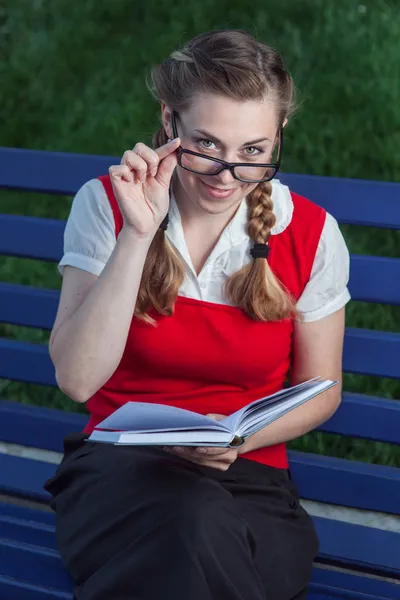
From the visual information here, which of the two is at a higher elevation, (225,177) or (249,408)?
(225,177)

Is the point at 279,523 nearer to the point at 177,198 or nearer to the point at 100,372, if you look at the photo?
the point at 100,372

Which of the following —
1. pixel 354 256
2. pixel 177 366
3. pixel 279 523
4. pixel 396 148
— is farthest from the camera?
pixel 396 148

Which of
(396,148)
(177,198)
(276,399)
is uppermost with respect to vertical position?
(396,148)

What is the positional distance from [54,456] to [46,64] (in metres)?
1.77

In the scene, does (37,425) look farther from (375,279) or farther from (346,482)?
(375,279)

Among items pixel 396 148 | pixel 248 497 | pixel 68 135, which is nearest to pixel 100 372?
pixel 248 497

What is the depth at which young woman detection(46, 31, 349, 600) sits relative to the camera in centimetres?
196

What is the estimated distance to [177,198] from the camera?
238cm

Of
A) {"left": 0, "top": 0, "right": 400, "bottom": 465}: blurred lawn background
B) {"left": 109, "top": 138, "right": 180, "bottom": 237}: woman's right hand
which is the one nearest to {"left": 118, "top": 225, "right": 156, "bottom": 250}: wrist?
{"left": 109, "top": 138, "right": 180, "bottom": 237}: woman's right hand

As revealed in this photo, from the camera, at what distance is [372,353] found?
2.61 metres

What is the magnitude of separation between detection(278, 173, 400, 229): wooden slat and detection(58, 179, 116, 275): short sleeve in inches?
19.6

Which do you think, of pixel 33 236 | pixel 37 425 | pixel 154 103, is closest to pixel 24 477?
pixel 37 425

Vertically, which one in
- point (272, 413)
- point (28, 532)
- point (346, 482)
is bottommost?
point (28, 532)

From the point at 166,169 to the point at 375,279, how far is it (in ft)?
2.27
